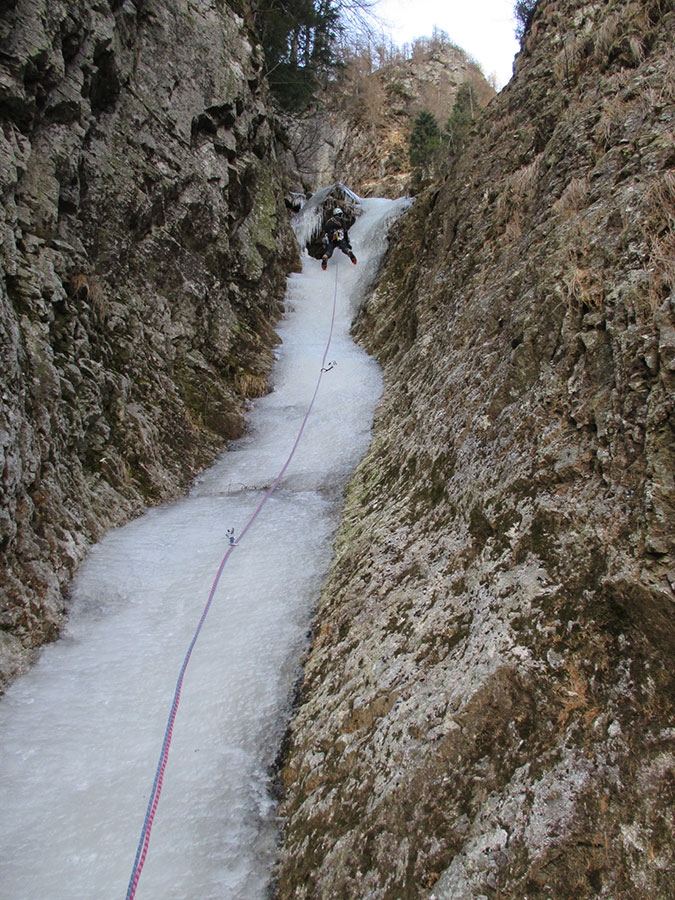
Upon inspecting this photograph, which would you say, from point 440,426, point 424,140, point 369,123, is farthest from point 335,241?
point 369,123

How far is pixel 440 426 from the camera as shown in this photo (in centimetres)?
468

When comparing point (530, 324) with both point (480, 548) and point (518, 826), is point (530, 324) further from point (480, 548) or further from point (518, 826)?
point (518, 826)

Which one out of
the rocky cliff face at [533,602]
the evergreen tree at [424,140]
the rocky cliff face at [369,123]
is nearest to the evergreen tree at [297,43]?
the rocky cliff face at [369,123]

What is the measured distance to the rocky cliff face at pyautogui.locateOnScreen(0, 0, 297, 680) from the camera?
4.66 meters

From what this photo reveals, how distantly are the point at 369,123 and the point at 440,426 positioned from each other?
2739 cm

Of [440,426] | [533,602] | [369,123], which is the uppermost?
[369,123]

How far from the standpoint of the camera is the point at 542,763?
74.2 inches

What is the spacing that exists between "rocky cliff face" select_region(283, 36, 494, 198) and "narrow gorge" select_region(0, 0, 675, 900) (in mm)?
14625

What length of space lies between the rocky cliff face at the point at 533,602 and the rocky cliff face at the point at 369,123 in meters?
19.7

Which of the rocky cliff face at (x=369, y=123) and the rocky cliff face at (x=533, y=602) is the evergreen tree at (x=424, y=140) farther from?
the rocky cliff face at (x=533, y=602)

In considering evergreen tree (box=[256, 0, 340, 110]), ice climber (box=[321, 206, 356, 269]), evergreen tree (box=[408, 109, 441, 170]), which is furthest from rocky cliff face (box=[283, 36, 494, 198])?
ice climber (box=[321, 206, 356, 269])

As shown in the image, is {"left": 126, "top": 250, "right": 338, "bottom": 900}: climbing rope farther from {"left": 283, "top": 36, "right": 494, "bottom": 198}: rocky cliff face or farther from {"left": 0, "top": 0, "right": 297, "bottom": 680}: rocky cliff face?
{"left": 283, "top": 36, "right": 494, "bottom": 198}: rocky cliff face

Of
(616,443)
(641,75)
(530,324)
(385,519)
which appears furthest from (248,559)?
(641,75)

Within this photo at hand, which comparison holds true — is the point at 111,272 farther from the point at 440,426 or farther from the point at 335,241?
the point at 335,241
